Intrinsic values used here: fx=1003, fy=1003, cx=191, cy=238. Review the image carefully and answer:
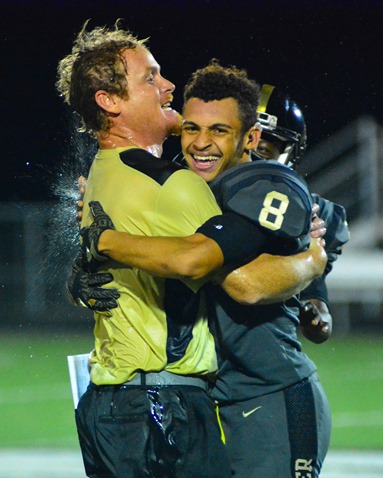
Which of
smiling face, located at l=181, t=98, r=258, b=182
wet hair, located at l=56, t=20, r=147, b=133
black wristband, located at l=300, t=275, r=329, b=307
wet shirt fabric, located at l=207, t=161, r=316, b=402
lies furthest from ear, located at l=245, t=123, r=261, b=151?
black wristband, located at l=300, t=275, r=329, b=307

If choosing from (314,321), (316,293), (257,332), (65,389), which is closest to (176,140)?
(65,389)

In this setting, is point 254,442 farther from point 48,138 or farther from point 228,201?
point 48,138

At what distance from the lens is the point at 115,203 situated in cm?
329

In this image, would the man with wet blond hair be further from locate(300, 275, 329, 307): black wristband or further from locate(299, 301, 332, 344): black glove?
locate(300, 275, 329, 307): black wristband

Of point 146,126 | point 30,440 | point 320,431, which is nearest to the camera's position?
point 146,126

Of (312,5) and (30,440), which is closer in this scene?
(30,440)

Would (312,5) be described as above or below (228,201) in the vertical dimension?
above

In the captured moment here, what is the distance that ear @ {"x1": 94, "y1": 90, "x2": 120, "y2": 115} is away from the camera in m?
3.43

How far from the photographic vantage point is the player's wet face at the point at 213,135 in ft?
12.5

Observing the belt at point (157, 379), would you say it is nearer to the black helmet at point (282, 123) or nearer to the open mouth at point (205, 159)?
the open mouth at point (205, 159)

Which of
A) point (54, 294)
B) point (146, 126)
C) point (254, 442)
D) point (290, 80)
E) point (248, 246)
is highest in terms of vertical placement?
point (290, 80)

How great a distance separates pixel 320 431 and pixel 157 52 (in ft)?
49.1

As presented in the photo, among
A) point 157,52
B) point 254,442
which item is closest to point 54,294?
point 157,52

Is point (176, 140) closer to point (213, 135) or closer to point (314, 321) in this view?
point (314, 321)
